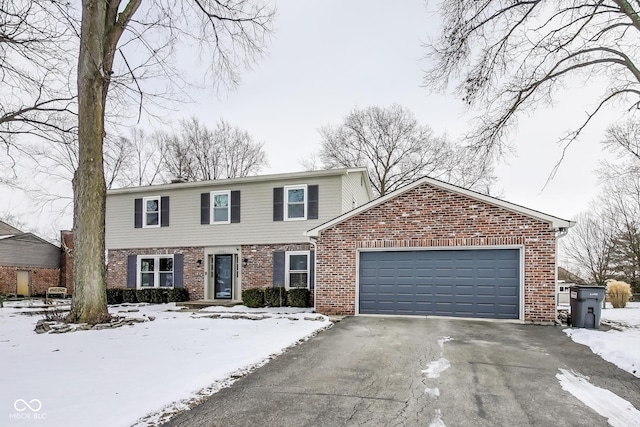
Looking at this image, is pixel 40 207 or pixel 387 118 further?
pixel 387 118

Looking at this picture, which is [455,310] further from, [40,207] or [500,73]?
Answer: [40,207]

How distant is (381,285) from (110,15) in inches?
396

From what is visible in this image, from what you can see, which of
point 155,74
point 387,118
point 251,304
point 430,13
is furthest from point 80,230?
point 387,118

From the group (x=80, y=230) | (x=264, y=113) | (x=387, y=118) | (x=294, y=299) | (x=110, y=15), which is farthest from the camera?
(x=387, y=118)


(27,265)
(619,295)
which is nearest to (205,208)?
(27,265)

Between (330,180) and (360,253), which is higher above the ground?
(330,180)

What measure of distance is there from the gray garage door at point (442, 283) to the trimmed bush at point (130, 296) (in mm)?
9929

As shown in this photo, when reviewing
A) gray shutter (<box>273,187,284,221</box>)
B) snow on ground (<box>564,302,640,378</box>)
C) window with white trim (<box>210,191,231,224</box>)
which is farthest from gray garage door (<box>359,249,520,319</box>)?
window with white trim (<box>210,191,231,224</box>)

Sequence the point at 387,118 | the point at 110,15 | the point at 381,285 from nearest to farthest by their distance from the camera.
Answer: the point at 110,15 < the point at 381,285 < the point at 387,118

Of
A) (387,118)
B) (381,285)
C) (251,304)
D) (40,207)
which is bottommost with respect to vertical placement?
(251,304)

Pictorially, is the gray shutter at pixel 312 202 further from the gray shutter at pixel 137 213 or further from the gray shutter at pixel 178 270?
the gray shutter at pixel 137 213

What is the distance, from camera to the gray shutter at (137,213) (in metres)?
17.2

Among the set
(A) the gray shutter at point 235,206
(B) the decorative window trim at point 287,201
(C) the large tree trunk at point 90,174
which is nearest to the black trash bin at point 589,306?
(B) the decorative window trim at point 287,201

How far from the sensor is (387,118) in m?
27.7
